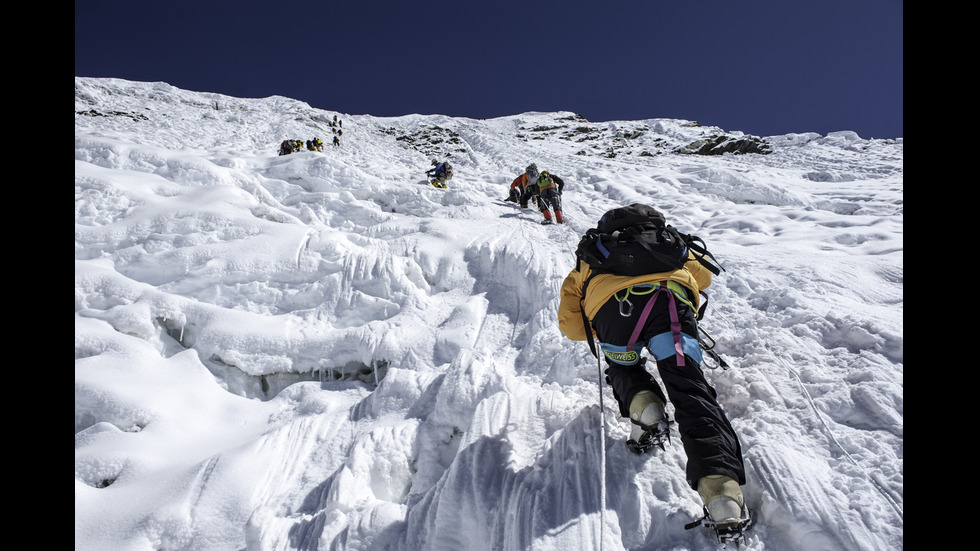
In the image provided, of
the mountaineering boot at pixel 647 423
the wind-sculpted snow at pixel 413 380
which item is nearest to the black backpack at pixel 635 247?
the mountaineering boot at pixel 647 423

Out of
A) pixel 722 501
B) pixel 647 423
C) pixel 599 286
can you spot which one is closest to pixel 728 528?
pixel 722 501

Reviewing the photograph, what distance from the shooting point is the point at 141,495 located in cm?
243

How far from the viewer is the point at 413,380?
3299 mm

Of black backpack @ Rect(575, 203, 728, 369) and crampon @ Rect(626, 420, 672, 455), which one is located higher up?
black backpack @ Rect(575, 203, 728, 369)

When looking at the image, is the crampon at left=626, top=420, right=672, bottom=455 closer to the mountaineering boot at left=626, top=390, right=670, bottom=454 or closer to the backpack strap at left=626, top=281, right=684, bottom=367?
the mountaineering boot at left=626, top=390, right=670, bottom=454

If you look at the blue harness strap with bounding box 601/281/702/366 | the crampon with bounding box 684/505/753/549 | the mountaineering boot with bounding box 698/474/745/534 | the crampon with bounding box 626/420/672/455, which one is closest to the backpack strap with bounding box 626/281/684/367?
the blue harness strap with bounding box 601/281/702/366

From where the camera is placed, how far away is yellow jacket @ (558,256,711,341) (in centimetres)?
217

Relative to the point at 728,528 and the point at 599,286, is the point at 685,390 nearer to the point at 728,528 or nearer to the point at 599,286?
the point at 728,528

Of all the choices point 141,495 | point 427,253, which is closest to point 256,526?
point 141,495

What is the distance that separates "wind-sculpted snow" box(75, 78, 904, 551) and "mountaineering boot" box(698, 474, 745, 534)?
17 centimetres

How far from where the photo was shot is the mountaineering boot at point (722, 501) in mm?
1528

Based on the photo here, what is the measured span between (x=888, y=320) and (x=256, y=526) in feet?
13.6
